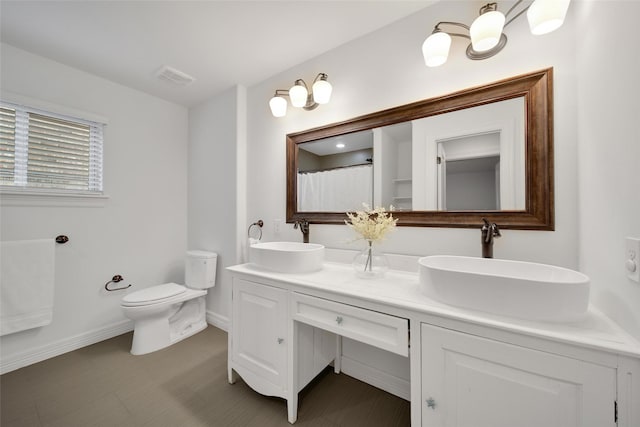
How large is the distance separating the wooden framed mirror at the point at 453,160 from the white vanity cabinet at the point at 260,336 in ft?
2.21

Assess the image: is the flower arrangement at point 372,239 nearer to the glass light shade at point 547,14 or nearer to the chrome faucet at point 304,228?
the chrome faucet at point 304,228

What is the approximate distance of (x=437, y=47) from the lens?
1153 millimetres

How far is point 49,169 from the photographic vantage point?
1810 mm

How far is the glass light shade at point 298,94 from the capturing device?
1.67 metres

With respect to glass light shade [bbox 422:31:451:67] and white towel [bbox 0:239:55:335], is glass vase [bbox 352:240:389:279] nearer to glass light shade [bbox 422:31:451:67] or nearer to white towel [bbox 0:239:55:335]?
glass light shade [bbox 422:31:451:67]

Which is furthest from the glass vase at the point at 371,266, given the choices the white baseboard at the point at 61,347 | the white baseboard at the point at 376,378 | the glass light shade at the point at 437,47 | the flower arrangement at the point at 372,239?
the white baseboard at the point at 61,347

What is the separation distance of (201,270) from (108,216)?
0.93m

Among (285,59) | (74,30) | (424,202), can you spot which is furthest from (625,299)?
(74,30)

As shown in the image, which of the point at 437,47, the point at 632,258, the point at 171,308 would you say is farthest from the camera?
the point at 171,308

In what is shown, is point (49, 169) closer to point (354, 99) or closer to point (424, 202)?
point (354, 99)

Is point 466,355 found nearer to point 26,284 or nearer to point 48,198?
point 26,284

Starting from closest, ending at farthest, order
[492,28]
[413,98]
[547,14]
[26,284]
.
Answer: [547,14] → [492,28] → [413,98] → [26,284]

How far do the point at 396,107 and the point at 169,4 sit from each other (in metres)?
1.43

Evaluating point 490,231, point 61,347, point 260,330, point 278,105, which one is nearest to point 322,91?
point 278,105
